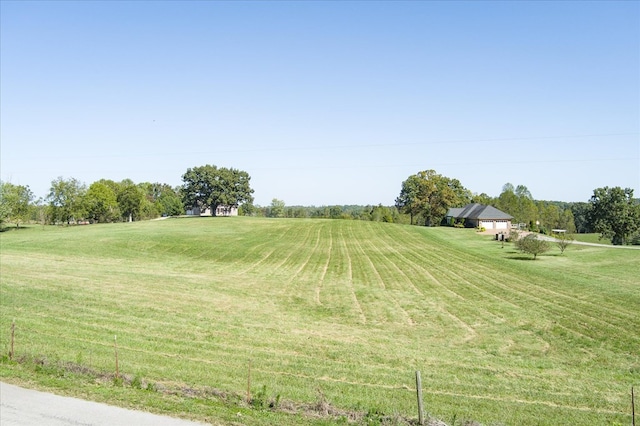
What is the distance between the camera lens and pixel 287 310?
2545 cm

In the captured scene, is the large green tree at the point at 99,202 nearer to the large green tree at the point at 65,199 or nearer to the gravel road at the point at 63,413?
the large green tree at the point at 65,199

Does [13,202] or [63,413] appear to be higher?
[13,202]

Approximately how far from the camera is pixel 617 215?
9500cm

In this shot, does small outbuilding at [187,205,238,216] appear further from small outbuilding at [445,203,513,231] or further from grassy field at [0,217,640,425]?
grassy field at [0,217,640,425]

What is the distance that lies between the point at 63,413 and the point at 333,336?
37.8 ft

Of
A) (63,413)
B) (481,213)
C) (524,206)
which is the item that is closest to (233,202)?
(481,213)

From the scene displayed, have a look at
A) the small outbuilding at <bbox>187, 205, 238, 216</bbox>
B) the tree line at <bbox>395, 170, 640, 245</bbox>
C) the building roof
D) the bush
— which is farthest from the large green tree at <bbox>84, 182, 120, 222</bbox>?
the bush

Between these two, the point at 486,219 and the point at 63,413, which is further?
the point at 486,219

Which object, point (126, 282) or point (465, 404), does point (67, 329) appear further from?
point (465, 404)

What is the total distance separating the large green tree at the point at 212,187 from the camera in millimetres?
122188

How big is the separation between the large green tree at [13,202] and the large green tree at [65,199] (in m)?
5.21

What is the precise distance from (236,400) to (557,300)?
23.0m

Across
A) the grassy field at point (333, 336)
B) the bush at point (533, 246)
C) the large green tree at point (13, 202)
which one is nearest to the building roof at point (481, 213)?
the bush at point (533, 246)

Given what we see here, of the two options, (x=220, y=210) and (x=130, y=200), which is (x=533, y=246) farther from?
(x=130, y=200)
